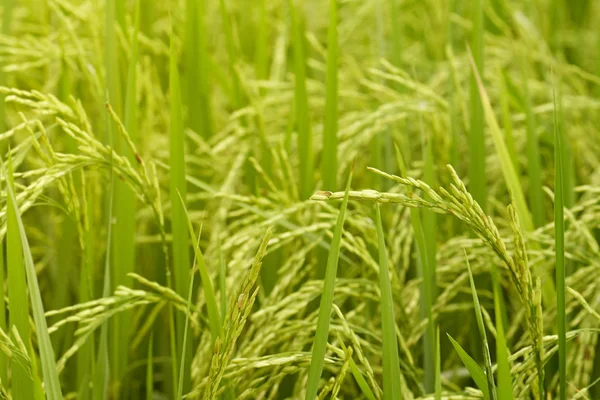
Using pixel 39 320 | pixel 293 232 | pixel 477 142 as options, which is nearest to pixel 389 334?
pixel 293 232

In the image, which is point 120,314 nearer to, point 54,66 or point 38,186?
point 38,186

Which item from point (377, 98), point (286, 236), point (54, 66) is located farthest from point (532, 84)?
point (54, 66)

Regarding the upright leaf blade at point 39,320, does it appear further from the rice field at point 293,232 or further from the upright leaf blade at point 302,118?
the upright leaf blade at point 302,118

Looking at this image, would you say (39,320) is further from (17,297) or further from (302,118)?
(302,118)

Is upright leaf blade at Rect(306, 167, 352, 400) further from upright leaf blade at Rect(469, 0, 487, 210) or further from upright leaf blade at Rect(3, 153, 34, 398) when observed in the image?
upright leaf blade at Rect(469, 0, 487, 210)

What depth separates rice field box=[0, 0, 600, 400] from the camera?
0.81 metres

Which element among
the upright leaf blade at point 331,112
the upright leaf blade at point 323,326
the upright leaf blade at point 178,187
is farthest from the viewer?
the upright leaf blade at point 331,112

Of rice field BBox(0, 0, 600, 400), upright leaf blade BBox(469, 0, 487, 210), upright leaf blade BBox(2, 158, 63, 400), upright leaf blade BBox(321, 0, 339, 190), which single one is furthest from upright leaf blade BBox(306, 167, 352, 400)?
upright leaf blade BBox(469, 0, 487, 210)

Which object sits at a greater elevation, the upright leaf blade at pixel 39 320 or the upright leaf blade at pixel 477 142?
the upright leaf blade at pixel 477 142

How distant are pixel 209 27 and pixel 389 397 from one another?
1.65m

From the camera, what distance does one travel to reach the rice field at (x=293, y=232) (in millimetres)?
805

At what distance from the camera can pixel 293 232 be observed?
101 cm

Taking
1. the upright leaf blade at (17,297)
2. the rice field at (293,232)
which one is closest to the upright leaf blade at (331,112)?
the rice field at (293,232)

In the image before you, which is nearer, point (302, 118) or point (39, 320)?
point (39, 320)
